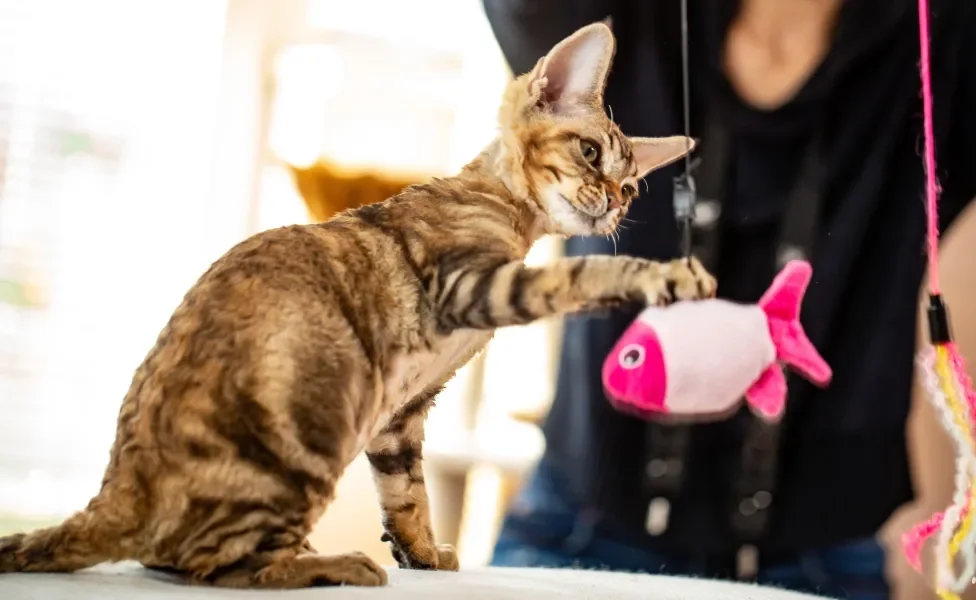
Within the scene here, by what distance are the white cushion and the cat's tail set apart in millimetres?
11

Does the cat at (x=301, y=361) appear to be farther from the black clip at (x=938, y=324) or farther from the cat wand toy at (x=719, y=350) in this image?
the black clip at (x=938, y=324)

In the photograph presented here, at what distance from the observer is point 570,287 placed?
50cm

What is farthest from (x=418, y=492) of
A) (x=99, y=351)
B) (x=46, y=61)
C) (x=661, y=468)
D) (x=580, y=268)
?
(x=46, y=61)

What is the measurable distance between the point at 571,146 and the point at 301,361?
0.25 meters

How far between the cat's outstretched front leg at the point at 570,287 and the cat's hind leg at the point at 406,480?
0.14 m

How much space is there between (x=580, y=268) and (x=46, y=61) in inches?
36.3

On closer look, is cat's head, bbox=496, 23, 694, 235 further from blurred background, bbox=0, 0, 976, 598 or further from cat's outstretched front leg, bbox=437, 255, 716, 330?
blurred background, bbox=0, 0, 976, 598

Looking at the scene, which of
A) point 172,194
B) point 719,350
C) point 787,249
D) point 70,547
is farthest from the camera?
point 172,194

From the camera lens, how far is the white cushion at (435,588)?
1.45ft

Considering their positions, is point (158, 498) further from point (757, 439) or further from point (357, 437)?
point (757, 439)

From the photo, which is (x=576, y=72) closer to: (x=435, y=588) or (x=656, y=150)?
(x=656, y=150)

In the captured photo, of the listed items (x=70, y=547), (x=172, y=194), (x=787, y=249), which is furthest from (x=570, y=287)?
(x=172, y=194)

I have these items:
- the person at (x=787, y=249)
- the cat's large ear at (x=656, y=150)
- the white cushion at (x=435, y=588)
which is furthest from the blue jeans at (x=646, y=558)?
the cat's large ear at (x=656, y=150)

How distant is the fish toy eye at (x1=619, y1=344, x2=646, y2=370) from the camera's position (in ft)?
1.95
